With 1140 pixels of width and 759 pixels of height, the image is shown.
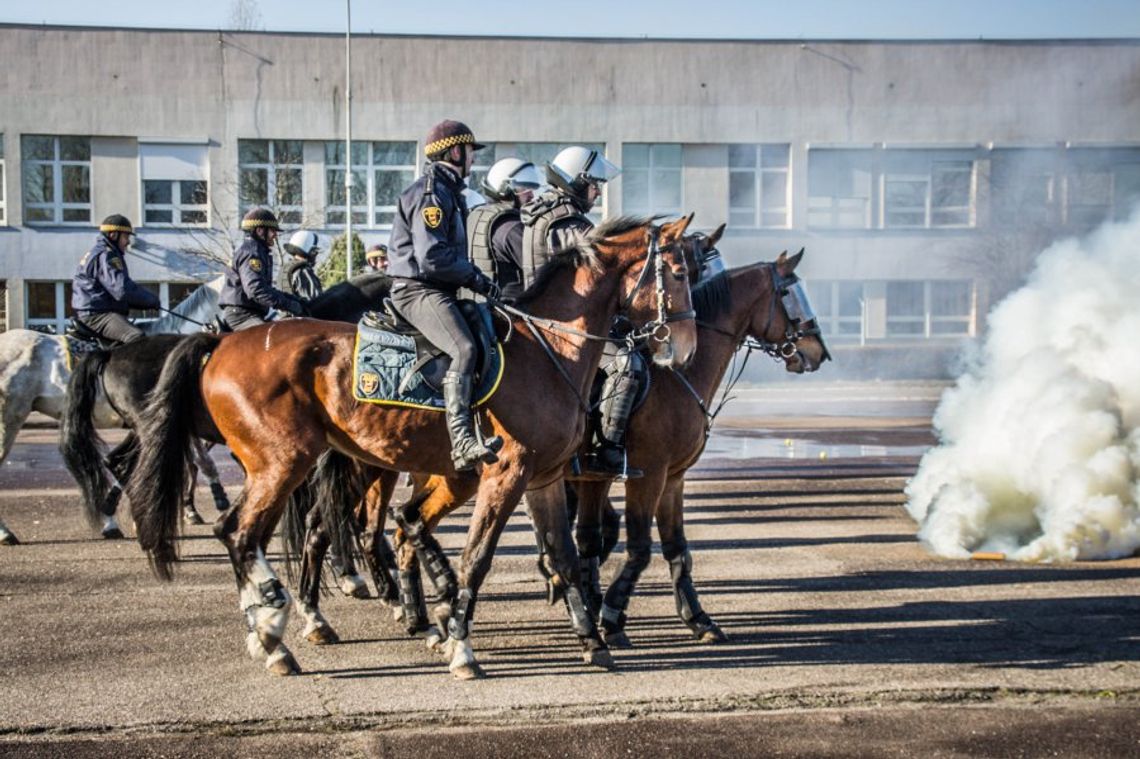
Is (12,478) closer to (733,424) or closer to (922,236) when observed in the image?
(733,424)

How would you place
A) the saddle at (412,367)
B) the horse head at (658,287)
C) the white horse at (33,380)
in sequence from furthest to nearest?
1. the white horse at (33,380)
2. the horse head at (658,287)
3. the saddle at (412,367)

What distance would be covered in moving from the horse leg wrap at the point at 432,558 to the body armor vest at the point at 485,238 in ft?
Result: 5.80

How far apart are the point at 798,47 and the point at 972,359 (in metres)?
25.6

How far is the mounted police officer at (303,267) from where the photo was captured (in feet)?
40.7

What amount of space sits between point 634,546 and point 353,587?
2402 millimetres

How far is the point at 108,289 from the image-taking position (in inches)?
477

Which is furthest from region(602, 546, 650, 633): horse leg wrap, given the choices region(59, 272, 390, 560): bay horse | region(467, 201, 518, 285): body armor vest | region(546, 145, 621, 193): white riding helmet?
region(59, 272, 390, 560): bay horse

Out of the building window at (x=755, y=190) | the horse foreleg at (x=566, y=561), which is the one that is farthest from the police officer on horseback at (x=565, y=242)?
the building window at (x=755, y=190)

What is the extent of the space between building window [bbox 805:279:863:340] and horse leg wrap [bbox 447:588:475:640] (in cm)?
3052

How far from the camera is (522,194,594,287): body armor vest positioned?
8.62 m

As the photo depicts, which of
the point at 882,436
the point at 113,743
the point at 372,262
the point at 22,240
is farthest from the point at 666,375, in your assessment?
the point at 22,240

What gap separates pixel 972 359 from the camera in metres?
13.4

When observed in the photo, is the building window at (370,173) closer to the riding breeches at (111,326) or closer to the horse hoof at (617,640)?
the riding breeches at (111,326)

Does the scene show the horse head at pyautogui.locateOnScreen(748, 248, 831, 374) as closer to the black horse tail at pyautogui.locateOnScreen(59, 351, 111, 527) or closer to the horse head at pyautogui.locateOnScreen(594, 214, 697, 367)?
the horse head at pyautogui.locateOnScreen(594, 214, 697, 367)
